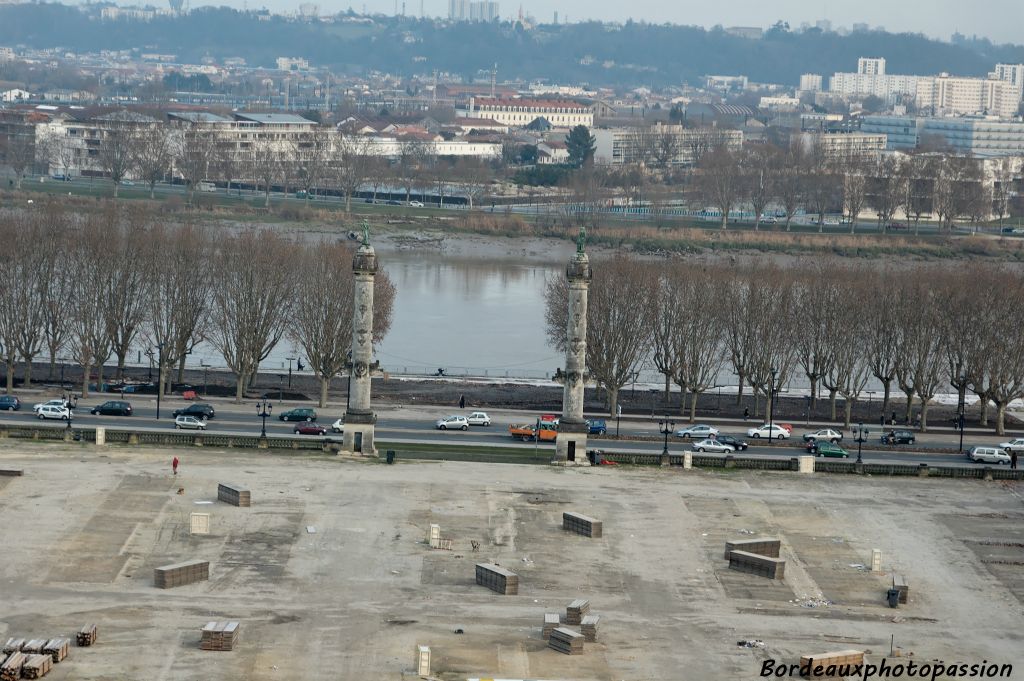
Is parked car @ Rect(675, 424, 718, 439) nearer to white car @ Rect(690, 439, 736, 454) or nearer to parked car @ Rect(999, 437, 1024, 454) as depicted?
white car @ Rect(690, 439, 736, 454)

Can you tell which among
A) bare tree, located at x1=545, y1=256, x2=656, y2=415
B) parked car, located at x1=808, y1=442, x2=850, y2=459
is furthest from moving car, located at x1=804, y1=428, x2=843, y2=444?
bare tree, located at x1=545, y1=256, x2=656, y2=415

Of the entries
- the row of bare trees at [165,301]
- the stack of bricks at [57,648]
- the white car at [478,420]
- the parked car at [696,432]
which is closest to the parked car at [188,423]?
the row of bare trees at [165,301]

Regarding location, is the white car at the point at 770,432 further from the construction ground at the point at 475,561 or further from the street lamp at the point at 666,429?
the construction ground at the point at 475,561

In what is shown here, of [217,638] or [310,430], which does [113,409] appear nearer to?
[310,430]

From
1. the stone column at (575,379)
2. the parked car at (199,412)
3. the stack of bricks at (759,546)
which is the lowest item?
the parked car at (199,412)

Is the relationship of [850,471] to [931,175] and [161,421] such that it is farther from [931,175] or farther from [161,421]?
[931,175]

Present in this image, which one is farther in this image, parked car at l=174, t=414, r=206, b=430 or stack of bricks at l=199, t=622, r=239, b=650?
parked car at l=174, t=414, r=206, b=430
